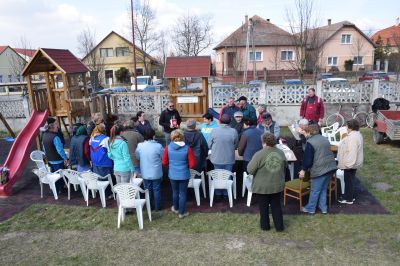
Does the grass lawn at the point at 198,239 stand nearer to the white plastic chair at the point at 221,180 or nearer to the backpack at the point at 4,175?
the white plastic chair at the point at 221,180

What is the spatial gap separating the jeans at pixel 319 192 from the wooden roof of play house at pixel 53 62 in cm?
704

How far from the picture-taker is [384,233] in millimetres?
4863

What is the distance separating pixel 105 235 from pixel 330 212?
374 cm

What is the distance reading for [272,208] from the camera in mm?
4969

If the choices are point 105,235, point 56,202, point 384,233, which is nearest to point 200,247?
point 105,235

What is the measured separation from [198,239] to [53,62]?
6510mm

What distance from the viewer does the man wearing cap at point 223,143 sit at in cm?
596

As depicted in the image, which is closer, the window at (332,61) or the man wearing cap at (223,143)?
the man wearing cap at (223,143)

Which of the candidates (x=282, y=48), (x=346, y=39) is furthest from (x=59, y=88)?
(x=346, y=39)

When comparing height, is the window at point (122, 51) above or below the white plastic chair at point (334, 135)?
above

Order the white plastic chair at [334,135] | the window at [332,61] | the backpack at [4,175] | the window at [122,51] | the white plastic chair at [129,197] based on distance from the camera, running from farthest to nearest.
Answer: the window at [122,51]
the window at [332,61]
the white plastic chair at [334,135]
the backpack at [4,175]
the white plastic chair at [129,197]

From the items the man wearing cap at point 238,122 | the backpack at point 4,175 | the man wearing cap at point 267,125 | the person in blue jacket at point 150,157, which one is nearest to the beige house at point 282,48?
the man wearing cap at point 238,122

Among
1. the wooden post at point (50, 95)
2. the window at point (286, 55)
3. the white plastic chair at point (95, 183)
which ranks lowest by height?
the white plastic chair at point (95, 183)

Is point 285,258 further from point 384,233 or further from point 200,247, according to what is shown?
point 384,233
